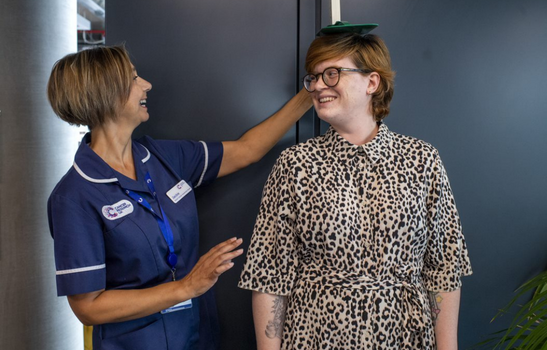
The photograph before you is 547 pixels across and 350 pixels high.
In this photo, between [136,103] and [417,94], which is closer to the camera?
[136,103]

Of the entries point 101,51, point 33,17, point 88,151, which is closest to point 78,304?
point 88,151

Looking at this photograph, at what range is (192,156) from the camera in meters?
1.68

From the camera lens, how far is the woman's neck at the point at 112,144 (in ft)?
5.05

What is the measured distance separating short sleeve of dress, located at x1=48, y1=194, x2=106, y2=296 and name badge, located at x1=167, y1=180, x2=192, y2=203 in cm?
27

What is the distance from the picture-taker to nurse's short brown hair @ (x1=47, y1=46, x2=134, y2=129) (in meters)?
1.47

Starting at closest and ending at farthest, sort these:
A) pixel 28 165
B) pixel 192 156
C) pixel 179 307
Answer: pixel 179 307
pixel 192 156
pixel 28 165

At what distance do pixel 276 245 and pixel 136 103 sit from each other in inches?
24.5

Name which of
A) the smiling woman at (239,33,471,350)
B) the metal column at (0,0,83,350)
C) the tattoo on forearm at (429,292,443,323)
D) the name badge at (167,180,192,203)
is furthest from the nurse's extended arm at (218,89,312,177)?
the metal column at (0,0,83,350)

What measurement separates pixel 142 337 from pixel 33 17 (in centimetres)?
153

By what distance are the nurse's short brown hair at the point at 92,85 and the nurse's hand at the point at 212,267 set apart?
0.54 metres

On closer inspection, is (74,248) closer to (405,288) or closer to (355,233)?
(355,233)

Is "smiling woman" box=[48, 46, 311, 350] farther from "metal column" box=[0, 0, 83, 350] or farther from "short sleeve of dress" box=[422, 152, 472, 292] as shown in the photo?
"metal column" box=[0, 0, 83, 350]

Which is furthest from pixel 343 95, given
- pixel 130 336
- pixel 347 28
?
pixel 130 336

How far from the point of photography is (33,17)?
2.18 metres
